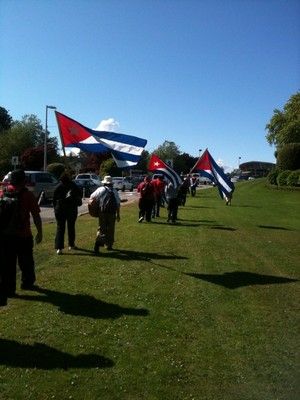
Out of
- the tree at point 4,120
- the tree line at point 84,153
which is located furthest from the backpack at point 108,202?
the tree at point 4,120

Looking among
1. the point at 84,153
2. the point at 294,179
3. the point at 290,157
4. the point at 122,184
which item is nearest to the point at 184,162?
the point at 84,153

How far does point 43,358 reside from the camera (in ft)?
18.3

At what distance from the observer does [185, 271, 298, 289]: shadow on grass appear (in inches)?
368

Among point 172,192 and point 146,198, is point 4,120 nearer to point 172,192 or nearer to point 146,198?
point 172,192

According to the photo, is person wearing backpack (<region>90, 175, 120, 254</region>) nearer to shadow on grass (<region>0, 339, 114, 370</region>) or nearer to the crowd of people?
the crowd of people

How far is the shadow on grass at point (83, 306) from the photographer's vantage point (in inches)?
284

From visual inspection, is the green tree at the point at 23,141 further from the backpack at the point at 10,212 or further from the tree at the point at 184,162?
the backpack at the point at 10,212

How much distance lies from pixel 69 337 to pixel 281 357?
92.7 inches

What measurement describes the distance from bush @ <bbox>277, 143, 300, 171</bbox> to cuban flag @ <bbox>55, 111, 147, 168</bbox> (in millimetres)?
44666

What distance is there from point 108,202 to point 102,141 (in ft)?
5.05

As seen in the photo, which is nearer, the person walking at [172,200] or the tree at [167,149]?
the person walking at [172,200]

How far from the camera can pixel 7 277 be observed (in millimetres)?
7336

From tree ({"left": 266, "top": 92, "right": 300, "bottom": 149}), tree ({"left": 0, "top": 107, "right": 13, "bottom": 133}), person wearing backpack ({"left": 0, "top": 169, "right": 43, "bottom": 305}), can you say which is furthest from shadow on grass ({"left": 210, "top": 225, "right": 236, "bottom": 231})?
tree ({"left": 0, "top": 107, "right": 13, "bottom": 133})

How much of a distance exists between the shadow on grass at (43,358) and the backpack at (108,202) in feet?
20.9
